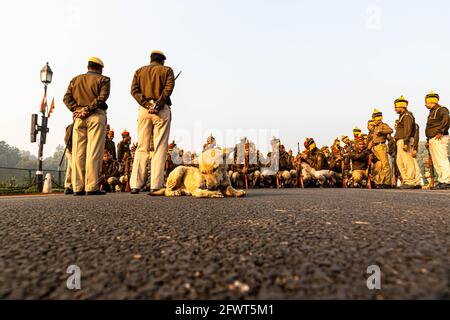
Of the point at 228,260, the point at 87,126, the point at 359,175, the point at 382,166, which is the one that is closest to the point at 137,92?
the point at 87,126

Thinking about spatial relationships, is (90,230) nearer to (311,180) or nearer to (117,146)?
(117,146)

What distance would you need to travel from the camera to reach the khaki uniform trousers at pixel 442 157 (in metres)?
7.41

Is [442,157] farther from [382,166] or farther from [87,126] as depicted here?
[87,126]

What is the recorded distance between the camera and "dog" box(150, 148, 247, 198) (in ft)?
13.0

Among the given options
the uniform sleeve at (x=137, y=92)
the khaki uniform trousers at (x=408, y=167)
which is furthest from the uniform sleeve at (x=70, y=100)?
the khaki uniform trousers at (x=408, y=167)

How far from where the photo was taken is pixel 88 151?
4.74m

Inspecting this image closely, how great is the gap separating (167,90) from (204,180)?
5.81 feet

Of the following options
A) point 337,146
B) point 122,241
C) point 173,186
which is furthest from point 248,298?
point 337,146

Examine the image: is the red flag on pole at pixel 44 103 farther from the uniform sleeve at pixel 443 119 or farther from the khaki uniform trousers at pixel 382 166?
the uniform sleeve at pixel 443 119

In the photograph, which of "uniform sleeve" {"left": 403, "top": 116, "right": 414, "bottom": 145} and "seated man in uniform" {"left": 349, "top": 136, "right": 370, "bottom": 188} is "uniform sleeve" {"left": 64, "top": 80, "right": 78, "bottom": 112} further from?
"seated man in uniform" {"left": 349, "top": 136, "right": 370, "bottom": 188}

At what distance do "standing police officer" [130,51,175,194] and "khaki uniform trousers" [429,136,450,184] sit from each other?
23.8 feet

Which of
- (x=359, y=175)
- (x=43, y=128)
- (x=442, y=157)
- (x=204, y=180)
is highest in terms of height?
Answer: (x=43, y=128)

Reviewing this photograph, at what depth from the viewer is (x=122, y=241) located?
48.2 inches
